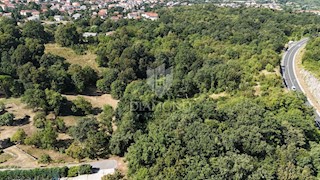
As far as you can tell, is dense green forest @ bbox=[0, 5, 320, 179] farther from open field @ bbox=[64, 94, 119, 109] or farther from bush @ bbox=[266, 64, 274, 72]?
open field @ bbox=[64, 94, 119, 109]

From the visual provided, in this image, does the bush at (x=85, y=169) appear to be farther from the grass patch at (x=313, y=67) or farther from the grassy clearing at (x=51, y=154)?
the grass patch at (x=313, y=67)

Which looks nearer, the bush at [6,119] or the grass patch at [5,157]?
the grass patch at [5,157]

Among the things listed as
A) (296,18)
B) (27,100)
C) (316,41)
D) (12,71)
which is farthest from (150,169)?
(296,18)

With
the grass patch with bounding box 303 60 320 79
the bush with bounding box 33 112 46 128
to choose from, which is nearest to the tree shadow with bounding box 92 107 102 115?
the bush with bounding box 33 112 46 128

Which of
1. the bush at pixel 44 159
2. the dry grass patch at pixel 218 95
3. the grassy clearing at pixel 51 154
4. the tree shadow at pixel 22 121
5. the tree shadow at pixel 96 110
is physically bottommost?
the tree shadow at pixel 96 110

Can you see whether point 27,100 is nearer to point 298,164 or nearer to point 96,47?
point 96,47

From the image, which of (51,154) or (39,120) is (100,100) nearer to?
(39,120)

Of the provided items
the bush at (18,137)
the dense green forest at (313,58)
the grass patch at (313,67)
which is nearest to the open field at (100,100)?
the bush at (18,137)
